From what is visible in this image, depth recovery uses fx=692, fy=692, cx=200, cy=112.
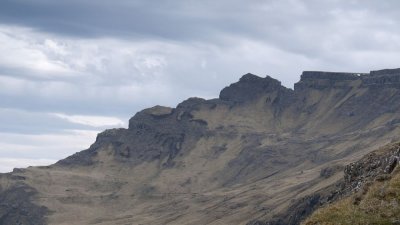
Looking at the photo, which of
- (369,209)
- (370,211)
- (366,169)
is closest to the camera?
(370,211)

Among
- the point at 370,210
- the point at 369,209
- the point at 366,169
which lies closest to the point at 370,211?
the point at 370,210

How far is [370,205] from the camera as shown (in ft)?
103

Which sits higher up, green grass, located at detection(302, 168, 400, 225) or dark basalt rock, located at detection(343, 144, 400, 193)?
dark basalt rock, located at detection(343, 144, 400, 193)

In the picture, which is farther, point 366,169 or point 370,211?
point 366,169

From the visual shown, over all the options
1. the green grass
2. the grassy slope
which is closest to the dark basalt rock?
the grassy slope

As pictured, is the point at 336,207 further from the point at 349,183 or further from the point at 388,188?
the point at 349,183

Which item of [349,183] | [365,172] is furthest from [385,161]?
[349,183]

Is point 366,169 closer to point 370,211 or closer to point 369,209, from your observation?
point 369,209

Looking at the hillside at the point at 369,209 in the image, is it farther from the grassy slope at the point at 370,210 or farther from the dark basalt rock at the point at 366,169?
the dark basalt rock at the point at 366,169

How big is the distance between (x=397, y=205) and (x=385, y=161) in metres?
24.0

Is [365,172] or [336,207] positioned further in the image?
[365,172]

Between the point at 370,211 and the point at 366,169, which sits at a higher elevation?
the point at 366,169

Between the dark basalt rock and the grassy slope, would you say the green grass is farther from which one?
the dark basalt rock

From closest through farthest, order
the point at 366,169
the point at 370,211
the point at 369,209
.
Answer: the point at 370,211
the point at 369,209
the point at 366,169
